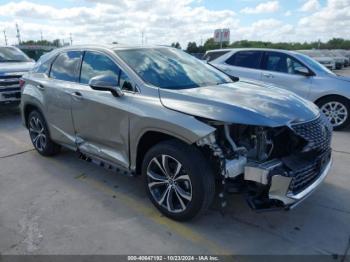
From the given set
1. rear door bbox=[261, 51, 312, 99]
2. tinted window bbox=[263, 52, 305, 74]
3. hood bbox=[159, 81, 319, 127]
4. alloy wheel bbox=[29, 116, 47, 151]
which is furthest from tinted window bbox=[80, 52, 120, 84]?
tinted window bbox=[263, 52, 305, 74]

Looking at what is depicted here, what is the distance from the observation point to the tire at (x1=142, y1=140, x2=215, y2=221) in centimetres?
309

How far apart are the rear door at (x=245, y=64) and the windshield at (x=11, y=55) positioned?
6.19 meters

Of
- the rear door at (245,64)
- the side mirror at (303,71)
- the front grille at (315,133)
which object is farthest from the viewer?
the rear door at (245,64)

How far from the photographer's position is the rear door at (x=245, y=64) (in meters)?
8.08

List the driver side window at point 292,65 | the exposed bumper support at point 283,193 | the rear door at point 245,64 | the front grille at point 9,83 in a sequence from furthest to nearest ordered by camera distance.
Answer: the front grille at point 9,83
the rear door at point 245,64
the driver side window at point 292,65
the exposed bumper support at point 283,193

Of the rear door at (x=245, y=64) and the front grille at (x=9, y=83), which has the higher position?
the rear door at (x=245, y=64)

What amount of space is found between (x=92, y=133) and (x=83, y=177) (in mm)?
846

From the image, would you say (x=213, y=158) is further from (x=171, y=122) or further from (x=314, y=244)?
(x=314, y=244)

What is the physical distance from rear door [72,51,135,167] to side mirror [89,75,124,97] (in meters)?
0.09

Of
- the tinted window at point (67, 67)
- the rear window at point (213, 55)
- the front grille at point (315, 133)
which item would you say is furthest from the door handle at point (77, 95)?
the rear window at point (213, 55)

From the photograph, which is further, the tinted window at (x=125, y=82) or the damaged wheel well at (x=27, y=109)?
the damaged wheel well at (x=27, y=109)

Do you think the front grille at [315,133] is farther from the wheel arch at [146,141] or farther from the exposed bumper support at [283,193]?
the wheel arch at [146,141]

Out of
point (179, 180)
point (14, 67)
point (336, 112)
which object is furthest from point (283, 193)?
point (14, 67)

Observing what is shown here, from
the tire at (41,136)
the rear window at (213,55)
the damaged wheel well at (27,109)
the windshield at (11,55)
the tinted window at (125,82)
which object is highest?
the tinted window at (125,82)
